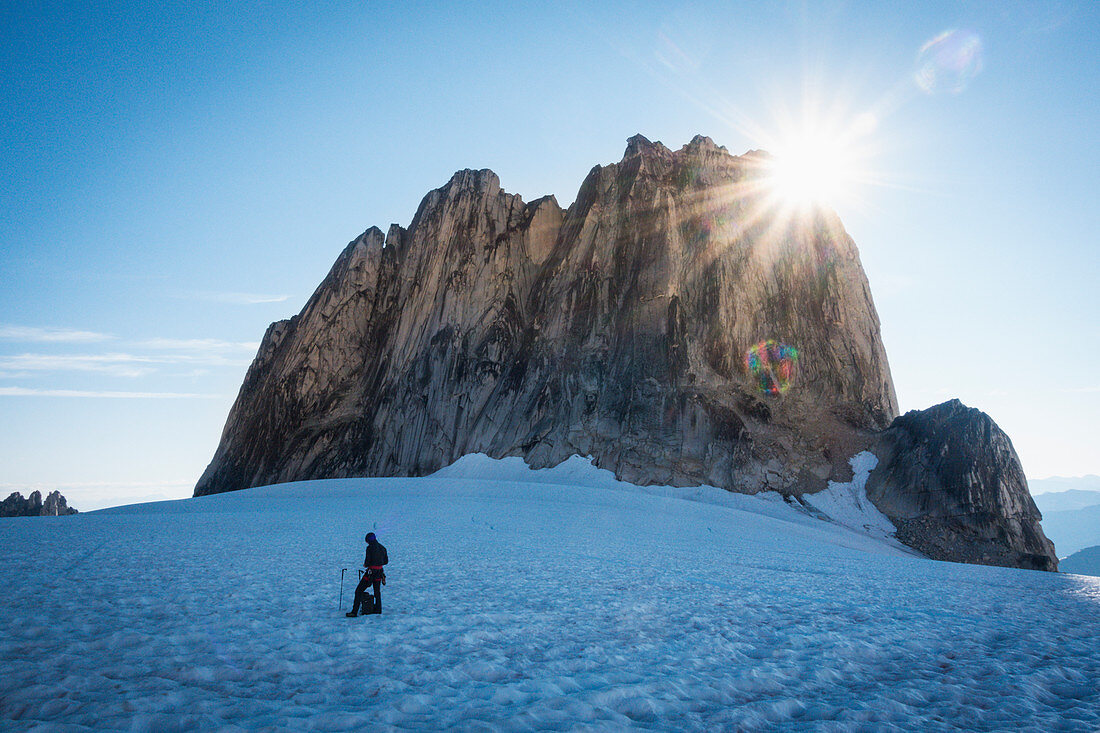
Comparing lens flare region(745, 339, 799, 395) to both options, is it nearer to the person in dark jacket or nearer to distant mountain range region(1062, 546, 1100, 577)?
the person in dark jacket

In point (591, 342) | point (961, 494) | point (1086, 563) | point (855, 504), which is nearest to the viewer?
point (961, 494)

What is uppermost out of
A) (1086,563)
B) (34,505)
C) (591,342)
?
(591,342)

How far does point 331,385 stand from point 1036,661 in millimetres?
61326

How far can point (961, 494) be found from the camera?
124 feet

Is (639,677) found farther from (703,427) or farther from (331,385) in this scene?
(331,385)

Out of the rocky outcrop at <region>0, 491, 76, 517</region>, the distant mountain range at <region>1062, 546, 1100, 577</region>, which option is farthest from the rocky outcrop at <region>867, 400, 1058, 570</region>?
the distant mountain range at <region>1062, 546, 1100, 577</region>

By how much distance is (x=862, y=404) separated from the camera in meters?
50.9

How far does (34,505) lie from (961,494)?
78434 millimetres

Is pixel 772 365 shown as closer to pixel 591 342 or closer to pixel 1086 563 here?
pixel 591 342

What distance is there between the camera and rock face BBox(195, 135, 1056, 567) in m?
46.3

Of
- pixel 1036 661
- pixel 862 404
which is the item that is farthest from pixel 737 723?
pixel 862 404

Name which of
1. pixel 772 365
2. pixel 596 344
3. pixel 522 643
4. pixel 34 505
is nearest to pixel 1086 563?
pixel 772 365

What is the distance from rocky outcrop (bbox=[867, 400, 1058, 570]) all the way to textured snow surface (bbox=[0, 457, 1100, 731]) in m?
22.1

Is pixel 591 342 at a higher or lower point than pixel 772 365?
higher
